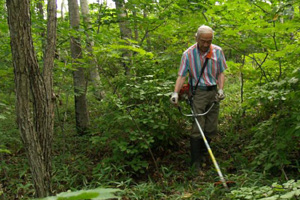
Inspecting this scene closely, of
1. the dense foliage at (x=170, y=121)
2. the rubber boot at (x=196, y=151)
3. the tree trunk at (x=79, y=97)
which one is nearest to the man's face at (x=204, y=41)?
the dense foliage at (x=170, y=121)

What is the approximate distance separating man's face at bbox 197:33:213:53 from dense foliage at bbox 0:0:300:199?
616 millimetres

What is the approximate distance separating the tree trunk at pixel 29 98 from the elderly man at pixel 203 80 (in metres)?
1.79

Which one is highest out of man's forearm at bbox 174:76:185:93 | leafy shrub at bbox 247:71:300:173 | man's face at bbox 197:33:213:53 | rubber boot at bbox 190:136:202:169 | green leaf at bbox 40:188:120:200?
man's face at bbox 197:33:213:53

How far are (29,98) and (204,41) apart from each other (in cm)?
237

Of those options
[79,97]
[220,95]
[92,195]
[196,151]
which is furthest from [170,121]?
Answer: [92,195]

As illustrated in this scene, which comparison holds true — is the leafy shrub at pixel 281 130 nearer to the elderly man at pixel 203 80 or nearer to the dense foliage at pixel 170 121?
the dense foliage at pixel 170 121

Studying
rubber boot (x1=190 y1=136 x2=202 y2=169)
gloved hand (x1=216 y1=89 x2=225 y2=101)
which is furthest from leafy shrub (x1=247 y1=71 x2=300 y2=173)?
rubber boot (x1=190 y1=136 x2=202 y2=169)

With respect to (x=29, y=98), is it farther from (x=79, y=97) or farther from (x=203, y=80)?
(x=79, y=97)

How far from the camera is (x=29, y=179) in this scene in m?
4.27

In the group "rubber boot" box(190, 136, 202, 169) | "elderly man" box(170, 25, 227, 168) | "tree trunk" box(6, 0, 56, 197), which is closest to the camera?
"tree trunk" box(6, 0, 56, 197)

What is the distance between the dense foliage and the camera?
11.3 ft

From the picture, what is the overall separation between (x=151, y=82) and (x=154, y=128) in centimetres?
77

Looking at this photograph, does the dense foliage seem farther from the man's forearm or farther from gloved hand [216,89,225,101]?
gloved hand [216,89,225,101]

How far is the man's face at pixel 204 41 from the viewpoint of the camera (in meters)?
3.62
